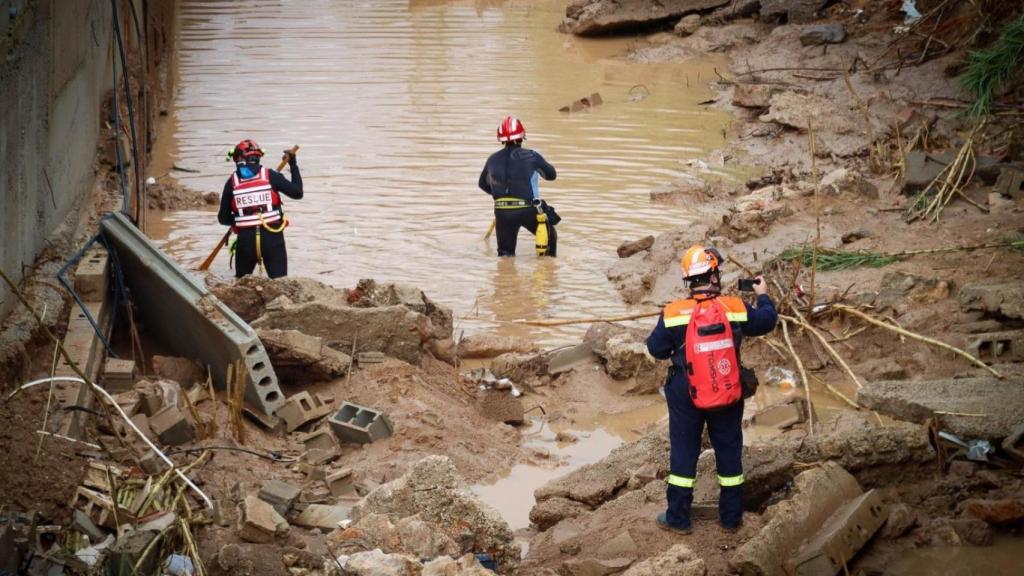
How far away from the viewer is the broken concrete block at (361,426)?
902 centimetres

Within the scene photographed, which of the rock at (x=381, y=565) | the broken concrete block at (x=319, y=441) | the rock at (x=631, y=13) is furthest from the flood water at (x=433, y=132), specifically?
the rock at (x=381, y=565)

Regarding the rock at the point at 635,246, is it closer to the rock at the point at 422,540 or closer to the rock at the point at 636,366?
the rock at the point at 636,366

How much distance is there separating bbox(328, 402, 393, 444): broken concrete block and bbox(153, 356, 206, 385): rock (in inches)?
53.3

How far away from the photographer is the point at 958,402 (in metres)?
8.20

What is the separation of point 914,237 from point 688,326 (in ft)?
21.2

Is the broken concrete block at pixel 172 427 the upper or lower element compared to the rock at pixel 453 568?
upper

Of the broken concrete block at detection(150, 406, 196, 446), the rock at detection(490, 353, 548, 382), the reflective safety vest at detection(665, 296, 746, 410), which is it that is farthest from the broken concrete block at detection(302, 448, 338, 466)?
the reflective safety vest at detection(665, 296, 746, 410)

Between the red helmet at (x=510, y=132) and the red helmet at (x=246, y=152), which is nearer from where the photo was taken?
the red helmet at (x=246, y=152)

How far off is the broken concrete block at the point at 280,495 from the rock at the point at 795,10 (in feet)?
56.1

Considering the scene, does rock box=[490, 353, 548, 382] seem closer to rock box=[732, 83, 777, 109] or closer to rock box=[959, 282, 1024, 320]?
rock box=[959, 282, 1024, 320]

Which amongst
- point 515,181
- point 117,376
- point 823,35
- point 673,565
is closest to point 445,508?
point 673,565

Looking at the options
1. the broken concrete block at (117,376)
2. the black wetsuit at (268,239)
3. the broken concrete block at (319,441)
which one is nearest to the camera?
the broken concrete block at (319,441)

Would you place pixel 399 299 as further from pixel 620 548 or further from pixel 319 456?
pixel 620 548

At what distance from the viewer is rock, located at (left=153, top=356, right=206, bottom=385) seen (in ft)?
32.1
